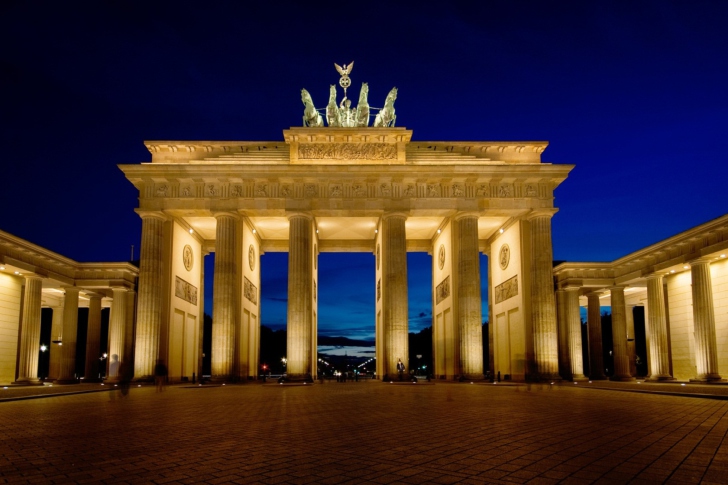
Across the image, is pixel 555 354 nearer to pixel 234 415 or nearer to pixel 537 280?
pixel 537 280

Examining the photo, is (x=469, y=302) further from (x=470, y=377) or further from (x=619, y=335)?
(x=619, y=335)

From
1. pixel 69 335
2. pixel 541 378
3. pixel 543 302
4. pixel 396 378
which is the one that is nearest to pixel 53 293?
pixel 69 335

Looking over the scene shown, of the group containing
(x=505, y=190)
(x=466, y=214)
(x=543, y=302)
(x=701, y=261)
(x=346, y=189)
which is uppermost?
(x=346, y=189)

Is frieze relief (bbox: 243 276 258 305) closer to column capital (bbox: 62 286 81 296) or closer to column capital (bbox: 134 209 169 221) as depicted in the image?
column capital (bbox: 134 209 169 221)

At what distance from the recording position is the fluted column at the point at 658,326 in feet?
134

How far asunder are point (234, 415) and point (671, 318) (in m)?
39.9

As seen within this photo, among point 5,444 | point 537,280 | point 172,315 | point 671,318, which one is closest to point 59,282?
point 172,315

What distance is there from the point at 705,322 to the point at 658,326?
274 inches

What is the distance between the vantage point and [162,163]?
3881 cm

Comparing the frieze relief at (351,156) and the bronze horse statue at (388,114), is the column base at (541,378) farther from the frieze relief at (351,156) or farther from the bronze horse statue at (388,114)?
the bronze horse statue at (388,114)

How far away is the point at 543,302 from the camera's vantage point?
37812 millimetres

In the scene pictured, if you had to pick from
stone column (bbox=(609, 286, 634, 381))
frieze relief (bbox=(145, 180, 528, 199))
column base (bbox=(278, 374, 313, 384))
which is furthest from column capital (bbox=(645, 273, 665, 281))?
column base (bbox=(278, 374, 313, 384))

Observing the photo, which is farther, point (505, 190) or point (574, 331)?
point (574, 331)

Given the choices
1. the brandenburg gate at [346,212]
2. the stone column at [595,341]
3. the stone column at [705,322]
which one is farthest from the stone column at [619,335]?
the stone column at [705,322]
